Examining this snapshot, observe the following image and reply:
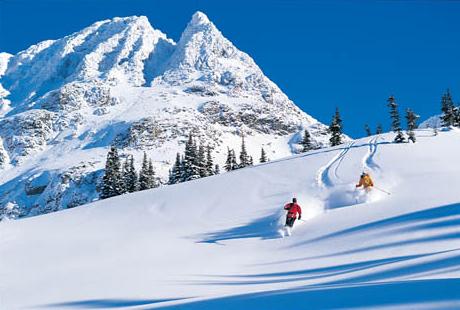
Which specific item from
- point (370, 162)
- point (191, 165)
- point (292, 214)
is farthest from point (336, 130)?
point (292, 214)

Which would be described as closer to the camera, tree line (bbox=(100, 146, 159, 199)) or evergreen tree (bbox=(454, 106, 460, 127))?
tree line (bbox=(100, 146, 159, 199))

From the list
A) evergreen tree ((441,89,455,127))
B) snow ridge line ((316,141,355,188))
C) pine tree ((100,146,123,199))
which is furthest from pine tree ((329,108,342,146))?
snow ridge line ((316,141,355,188))

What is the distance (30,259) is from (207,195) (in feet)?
28.7

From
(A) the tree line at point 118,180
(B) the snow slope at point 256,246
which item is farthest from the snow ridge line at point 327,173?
(A) the tree line at point 118,180

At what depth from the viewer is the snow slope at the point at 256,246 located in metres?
6.22

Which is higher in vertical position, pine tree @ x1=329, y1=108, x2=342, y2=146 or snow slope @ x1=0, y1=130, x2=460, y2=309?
pine tree @ x1=329, y1=108, x2=342, y2=146

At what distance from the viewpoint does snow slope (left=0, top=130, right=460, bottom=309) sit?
6223 mm

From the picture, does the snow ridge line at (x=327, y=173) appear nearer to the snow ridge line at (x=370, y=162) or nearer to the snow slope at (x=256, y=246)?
the snow slope at (x=256, y=246)

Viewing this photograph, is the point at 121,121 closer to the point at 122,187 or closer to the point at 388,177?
the point at 122,187

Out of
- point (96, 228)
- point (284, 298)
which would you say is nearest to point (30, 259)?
point (96, 228)

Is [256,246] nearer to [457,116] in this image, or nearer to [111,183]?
[111,183]

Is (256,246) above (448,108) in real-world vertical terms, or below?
below

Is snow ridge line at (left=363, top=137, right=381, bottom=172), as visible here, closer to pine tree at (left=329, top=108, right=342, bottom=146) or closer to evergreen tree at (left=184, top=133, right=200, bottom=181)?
evergreen tree at (left=184, top=133, right=200, bottom=181)

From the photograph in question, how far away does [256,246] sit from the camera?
13.8m
